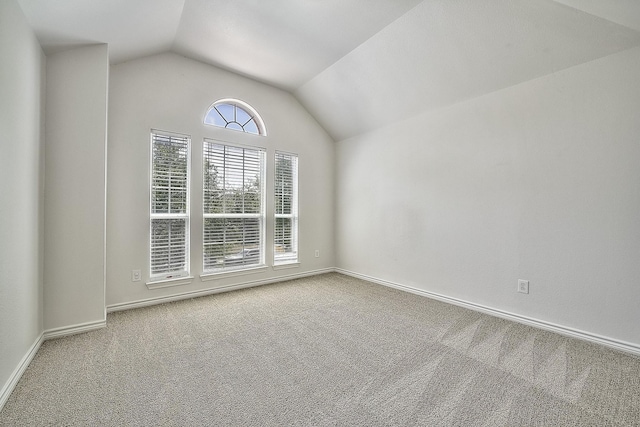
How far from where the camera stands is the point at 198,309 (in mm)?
3100

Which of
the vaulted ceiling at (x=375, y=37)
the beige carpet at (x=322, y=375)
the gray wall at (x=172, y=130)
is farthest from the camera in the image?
the gray wall at (x=172, y=130)

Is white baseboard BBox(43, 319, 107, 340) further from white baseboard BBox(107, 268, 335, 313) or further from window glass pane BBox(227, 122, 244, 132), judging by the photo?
window glass pane BBox(227, 122, 244, 132)

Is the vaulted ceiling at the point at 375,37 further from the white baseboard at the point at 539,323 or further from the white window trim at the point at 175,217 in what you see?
the white baseboard at the point at 539,323

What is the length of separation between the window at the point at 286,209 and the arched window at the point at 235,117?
543mm

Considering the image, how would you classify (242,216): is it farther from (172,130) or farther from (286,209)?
(172,130)

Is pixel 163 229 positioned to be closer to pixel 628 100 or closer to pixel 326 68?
pixel 326 68

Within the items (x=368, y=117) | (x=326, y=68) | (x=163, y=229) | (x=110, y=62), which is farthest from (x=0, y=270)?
(x=368, y=117)

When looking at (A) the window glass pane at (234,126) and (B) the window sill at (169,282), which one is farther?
(A) the window glass pane at (234,126)

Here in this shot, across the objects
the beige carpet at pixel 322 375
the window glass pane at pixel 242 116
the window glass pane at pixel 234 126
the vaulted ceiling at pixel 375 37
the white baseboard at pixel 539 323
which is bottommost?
the beige carpet at pixel 322 375

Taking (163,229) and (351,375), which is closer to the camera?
(351,375)

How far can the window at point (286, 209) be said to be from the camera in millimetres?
4312

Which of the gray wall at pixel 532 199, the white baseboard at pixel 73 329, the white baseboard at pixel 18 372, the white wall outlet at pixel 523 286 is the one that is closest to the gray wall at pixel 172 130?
the white baseboard at pixel 73 329

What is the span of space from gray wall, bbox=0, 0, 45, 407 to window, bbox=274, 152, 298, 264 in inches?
103

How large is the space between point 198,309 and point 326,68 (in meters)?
3.42
